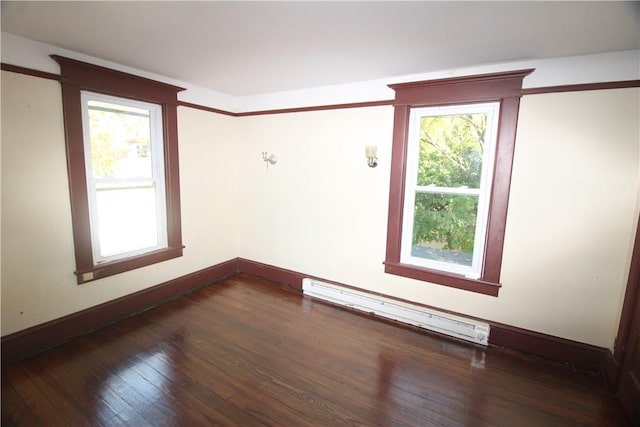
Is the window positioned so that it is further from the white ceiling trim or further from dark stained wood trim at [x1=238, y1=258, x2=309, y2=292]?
dark stained wood trim at [x1=238, y1=258, x2=309, y2=292]

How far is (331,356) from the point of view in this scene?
2.46 metres

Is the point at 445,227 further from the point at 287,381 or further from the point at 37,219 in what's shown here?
the point at 37,219

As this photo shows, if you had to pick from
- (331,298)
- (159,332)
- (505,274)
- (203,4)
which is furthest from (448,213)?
(159,332)

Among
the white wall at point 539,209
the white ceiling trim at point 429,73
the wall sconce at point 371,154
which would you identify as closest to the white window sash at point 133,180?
the white ceiling trim at point 429,73

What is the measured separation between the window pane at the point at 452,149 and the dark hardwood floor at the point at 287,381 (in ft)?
5.04

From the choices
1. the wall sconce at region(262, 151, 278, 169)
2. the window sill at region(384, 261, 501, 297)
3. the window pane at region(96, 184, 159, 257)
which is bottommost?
the window sill at region(384, 261, 501, 297)

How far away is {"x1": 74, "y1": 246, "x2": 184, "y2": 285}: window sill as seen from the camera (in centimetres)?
264

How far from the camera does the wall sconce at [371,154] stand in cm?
294

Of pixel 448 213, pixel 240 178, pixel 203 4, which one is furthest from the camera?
pixel 240 178

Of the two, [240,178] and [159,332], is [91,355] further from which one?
[240,178]

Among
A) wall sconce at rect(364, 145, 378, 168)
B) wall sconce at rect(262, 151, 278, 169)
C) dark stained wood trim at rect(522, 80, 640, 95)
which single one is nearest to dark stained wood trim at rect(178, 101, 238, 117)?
wall sconce at rect(262, 151, 278, 169)

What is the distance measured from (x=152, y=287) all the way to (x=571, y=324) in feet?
13.1

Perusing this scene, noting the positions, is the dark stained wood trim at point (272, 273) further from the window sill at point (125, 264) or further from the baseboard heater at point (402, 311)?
the window sill at point (125, 264)

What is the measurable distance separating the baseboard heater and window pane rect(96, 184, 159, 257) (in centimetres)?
189
